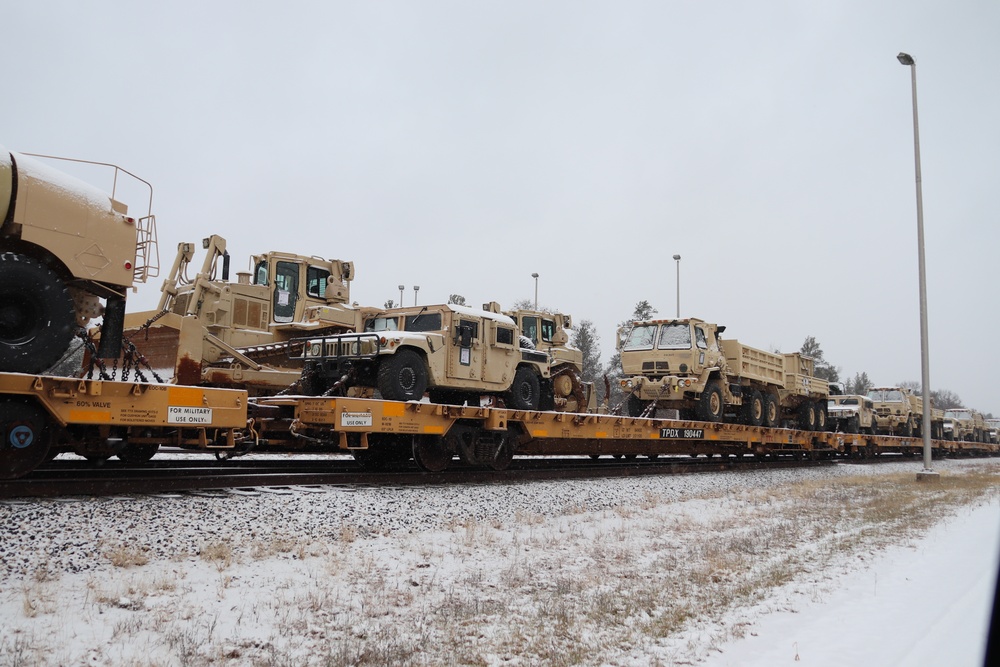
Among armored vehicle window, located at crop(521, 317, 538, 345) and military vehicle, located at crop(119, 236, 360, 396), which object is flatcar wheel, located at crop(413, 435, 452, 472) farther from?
armored vehicle window, located at crop(521, 317, 538, 345)

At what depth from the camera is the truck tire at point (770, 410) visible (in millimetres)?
20891

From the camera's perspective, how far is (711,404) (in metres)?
17.7

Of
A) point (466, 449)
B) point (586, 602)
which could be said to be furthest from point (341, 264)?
point (586, 602)

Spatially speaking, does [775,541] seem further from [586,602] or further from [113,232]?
[113,232]

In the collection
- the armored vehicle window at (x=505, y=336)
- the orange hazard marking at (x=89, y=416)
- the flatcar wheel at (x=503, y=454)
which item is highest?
the armored vehicle window at (x=505, y=336)

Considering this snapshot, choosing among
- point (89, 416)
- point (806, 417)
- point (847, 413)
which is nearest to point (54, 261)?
point (89, 416)

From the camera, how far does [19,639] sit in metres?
4.23

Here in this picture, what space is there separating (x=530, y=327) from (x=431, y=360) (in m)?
6.95

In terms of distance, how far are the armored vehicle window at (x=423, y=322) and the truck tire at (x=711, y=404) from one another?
8.08m

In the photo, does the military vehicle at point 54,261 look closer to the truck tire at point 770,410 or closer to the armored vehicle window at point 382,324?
the armored vehicle window at point 382,324

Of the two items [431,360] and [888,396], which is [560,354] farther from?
[888,396]

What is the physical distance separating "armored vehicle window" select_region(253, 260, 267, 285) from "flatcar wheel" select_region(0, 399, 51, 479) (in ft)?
28.0

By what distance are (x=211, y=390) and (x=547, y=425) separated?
19.6ft

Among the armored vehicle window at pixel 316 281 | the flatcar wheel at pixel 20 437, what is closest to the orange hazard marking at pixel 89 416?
the flatcar wheel at pixel 20 437
